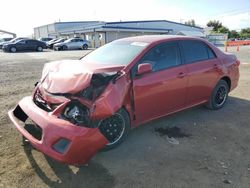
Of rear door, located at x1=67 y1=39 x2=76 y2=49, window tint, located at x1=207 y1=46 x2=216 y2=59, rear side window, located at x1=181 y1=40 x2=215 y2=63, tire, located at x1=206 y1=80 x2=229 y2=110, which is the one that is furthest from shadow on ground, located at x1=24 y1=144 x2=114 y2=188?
rear door, located at x1=67 y1=39 x2=76 y2=49

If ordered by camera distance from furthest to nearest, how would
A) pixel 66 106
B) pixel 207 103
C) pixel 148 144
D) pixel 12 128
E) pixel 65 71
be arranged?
1. pixel 207 103
2. pixel 12 128
3. pixel 148 144
4. pixel 65 71
5. pixel 66 106

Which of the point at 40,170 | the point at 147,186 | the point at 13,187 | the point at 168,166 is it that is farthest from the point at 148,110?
the point at 13,187

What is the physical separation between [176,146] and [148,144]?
44 cm

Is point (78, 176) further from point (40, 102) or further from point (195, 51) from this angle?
point (195, 51)

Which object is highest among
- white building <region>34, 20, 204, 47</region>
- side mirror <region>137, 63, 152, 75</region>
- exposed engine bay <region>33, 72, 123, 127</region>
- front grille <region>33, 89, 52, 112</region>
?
side mirror <region>137, 63, 152, 75</region>

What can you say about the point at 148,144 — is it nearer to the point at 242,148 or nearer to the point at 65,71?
the point at 242,148

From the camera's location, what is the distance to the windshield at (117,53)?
13.7 ft

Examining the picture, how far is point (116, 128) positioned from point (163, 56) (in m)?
1.56

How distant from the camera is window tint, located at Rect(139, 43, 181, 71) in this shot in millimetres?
4220

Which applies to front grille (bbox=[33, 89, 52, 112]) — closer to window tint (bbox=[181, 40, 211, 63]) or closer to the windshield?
the windshield

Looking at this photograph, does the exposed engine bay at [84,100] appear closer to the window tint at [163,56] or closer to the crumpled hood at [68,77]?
the crumpled hood at [68,77]

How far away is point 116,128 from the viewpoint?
3783 mm

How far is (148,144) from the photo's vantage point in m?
4.09

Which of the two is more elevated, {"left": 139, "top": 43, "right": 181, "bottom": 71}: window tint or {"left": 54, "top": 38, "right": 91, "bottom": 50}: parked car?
{"left": 139, "top": 43, "right": 181, "bottom": 71}: window tint
